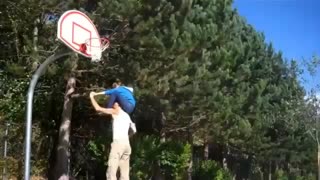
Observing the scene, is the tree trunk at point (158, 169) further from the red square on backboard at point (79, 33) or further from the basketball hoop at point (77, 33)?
the red square on backboard at point (79, 33)

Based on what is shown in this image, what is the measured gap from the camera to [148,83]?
17312 mm

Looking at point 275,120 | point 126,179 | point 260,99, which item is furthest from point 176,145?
point 275,120

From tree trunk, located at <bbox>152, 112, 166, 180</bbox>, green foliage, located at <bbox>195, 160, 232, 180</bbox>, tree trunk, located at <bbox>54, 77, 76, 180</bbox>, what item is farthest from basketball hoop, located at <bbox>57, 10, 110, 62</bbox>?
green foliage, located at <bbox>195, 160, 232, 180</bbox>

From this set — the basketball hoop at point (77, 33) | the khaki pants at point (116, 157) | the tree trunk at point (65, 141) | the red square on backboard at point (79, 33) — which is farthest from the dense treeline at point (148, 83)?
the khaki pants at point (116, 157)

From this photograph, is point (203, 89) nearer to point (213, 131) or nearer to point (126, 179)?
point (213, 131)

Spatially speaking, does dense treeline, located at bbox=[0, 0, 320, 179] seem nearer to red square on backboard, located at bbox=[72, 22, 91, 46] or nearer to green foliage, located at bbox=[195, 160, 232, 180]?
green foliage, located at bbox=[195, 160, 232, 180]

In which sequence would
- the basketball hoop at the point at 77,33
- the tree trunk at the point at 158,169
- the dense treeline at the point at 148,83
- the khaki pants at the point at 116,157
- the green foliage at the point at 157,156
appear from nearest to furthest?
the basketball hoop at the point at 77,33, the khaki pants at the point at 116,157, the dense treeline at the point at 148,83, the green foliage at the point at 157,156, the tree trunk at the point at 158,169

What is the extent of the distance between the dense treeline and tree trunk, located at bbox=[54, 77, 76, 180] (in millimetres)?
169

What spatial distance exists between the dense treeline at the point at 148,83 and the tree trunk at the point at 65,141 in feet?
0.55

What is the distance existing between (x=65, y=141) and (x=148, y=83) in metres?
3.68

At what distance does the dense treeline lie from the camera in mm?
15680

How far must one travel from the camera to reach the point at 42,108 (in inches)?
822

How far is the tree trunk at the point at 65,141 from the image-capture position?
60.7ft

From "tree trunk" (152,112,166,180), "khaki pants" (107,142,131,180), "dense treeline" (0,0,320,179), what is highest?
"dense treeline" (0,0,320,179)
